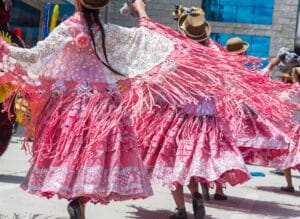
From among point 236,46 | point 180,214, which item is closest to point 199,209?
point 180,214

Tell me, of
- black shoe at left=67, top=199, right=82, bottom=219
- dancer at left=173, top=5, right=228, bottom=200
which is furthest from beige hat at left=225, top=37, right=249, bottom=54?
black shoe at left=67, top=199, right=82, bottom=219

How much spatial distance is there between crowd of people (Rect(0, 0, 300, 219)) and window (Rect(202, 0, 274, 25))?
18983 millimetres

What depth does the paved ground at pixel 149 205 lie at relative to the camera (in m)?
4.75

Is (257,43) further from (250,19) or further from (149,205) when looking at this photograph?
(149,205)

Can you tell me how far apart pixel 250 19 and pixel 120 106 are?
2053cm

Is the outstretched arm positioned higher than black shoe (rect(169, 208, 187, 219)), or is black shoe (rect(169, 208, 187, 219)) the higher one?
the outstretched arm

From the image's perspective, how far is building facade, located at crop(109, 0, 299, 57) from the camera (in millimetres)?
23688

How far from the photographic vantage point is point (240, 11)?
2391 centimetres

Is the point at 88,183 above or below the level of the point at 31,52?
below

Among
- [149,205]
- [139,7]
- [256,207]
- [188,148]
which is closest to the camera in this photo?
[139,7]

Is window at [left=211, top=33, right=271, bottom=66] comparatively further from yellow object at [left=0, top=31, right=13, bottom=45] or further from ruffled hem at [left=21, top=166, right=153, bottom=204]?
ruffled hem at [left=21, top=166, right=153, bottom=204]

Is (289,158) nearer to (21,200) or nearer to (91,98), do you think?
(21,200)

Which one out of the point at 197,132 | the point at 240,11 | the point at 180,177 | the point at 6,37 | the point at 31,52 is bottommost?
the point at 180,177

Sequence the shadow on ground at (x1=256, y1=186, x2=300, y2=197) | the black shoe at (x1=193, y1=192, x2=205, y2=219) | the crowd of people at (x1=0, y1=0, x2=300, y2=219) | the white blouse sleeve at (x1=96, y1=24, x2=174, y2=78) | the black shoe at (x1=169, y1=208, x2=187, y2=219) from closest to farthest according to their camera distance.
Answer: the crowd of people at (x1=0, y1=0, x2=300, y2=219)
the white blouse sleeve at (x1=96, y1=24, x2=174, y2=78)
the black shoe at (x1=193, y1=192, x2=205, y2=219)
the black shoe at (x1=169, y1=208, x2=187, y2=219)
the shadow on ground at (x1=256, y1=186, x2=300, y2=197)
